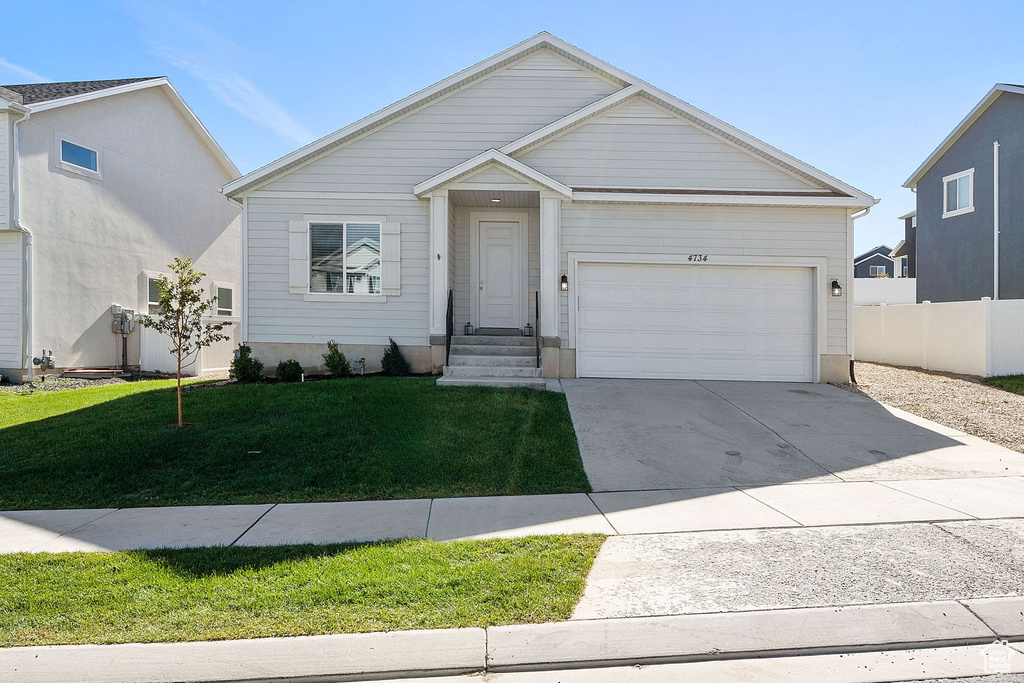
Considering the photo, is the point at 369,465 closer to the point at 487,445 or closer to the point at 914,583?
the point at 487,445

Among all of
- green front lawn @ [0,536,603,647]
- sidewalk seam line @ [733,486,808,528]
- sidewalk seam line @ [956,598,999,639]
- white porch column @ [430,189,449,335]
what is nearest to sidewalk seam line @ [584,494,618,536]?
green front lawn @ [0,536,603,647]

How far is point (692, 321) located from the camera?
12.1m

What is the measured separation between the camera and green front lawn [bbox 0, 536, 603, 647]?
341cm

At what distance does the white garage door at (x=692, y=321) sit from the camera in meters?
12.1

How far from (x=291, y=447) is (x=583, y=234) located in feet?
22.7

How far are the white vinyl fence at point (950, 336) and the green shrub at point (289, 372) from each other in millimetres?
13899

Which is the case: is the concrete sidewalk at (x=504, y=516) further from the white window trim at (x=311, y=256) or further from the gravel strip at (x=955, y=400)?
the white window trim at (x=311, y=256)

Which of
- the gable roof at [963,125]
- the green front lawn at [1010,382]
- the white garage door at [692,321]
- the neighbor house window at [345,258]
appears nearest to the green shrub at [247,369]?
the neighbor house window at [345,258]

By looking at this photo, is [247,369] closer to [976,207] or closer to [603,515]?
[603,515]

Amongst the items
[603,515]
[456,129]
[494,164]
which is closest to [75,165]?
[456,129]

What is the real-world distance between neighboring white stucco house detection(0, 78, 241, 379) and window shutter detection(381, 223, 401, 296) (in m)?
6.51

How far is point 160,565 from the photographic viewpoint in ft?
13.9

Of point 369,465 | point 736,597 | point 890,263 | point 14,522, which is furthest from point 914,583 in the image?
point 890,263

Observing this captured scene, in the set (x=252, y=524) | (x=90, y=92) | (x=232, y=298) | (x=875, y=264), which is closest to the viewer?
(x=252, y=524)
